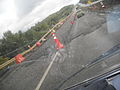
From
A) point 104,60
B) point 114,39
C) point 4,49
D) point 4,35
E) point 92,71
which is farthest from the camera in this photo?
point 4,35

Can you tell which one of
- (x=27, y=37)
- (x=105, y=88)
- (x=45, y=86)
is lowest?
(x=27, y=37)

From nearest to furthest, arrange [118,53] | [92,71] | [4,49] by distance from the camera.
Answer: [118,53], [92,71], [4,49]

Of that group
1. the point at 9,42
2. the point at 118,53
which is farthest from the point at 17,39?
the point at 118,53

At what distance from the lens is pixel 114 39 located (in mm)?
5996

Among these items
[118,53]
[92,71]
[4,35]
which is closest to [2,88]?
[92,71]

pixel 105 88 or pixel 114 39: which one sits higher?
pixel 105 88

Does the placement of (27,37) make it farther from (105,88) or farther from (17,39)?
(105,88)

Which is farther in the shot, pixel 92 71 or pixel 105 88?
pixel 92 71

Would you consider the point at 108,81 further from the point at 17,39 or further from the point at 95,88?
the point at 17,39

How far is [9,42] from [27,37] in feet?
32.0

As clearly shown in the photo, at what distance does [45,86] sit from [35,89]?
421 millimetres

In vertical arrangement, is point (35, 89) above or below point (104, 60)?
below

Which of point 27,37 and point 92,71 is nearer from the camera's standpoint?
point 92,71

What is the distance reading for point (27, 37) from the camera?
70.0m
